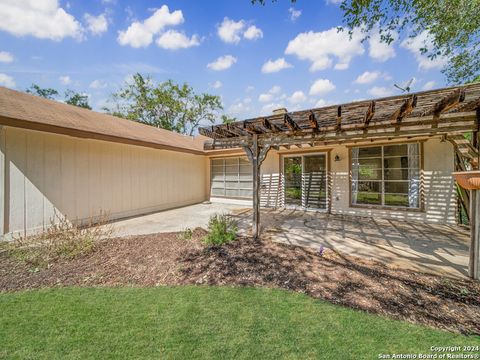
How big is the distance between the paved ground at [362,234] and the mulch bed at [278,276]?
0.52m

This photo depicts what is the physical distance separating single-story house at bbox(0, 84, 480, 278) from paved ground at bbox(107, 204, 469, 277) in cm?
90

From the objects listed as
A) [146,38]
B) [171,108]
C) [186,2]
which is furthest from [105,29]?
[171,108]

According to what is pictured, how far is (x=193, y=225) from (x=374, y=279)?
194 inches

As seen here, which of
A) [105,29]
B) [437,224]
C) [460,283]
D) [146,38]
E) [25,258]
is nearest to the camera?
[460,283]

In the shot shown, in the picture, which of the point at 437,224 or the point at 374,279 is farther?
the point at 437,224

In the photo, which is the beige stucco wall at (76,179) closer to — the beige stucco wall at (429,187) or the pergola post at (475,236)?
the beige stucco wall at (429,187)

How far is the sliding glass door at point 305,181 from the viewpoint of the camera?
8516 mm

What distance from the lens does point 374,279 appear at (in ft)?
10.4

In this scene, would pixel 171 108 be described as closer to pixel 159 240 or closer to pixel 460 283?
pixel 159 240

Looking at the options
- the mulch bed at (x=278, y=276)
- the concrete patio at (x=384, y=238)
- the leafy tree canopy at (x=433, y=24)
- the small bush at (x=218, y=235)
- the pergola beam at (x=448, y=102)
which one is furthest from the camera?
the leafy tree canopy at (x=433, y=24)

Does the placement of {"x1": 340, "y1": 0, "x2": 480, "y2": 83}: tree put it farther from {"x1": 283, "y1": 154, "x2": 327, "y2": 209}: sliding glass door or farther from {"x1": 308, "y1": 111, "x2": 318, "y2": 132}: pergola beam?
{"x1": 283, "y1": 154, "x2": 327, "y2": 209}: sliding glass door

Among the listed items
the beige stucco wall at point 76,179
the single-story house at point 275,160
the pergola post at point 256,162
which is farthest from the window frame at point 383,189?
the beige stucco wall at point 76,179

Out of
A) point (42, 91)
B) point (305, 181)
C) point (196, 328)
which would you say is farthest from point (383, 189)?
point (42, 91)

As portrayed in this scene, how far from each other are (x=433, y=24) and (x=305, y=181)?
6543 millimetres
